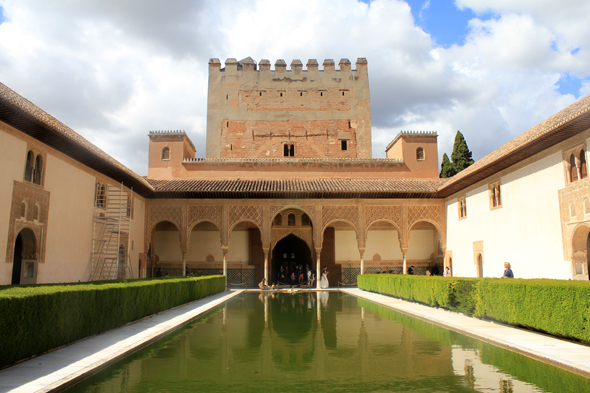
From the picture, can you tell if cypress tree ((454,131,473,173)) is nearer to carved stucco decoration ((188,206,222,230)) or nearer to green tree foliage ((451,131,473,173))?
green tree foliage ((451,131,473,173))

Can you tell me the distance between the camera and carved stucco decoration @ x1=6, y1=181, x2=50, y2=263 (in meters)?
9.74

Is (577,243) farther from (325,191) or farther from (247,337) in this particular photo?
(325,191)

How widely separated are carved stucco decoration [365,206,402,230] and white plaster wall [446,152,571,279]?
10.2ft

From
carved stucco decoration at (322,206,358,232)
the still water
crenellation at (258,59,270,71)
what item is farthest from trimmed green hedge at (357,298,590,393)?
crenellation at (258,59,270,71)

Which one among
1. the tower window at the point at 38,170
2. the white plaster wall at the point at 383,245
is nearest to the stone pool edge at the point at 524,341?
the tower window at the point at 38,170

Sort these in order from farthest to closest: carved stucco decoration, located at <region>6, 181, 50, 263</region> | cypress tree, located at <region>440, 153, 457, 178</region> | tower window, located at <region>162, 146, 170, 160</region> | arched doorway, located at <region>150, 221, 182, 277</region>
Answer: cypress tree, located at <region>440, 153, 457, 178</region>
tower window, located at <region>162, 146, 170, 160</region>
arched doorway, located at <region>150, 221, 182, 277</region>
carved stucco decoration, located at <region>6, 181, 50, 263</region>

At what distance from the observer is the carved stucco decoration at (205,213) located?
1897 cm

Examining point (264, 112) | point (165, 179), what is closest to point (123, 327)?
point (165, 179)

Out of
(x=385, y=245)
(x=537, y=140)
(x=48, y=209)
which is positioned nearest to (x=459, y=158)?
(x=385, y=245)

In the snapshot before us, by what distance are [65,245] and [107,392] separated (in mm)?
9440

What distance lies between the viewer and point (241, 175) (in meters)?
22.8

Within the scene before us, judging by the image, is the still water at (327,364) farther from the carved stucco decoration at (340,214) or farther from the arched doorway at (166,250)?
the arched doorway at (166,250)

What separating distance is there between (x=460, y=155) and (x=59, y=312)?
1093 inches

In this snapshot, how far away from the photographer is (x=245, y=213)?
1903 centimetres
